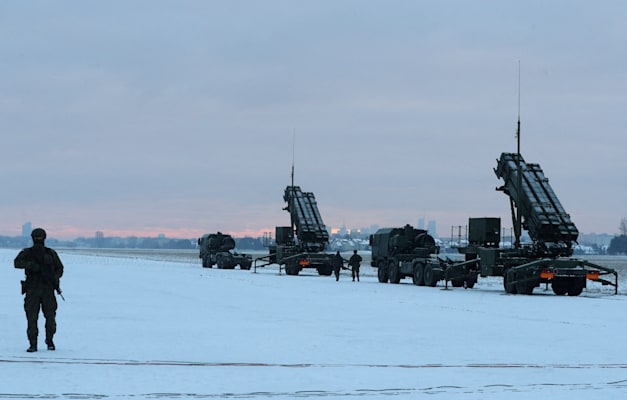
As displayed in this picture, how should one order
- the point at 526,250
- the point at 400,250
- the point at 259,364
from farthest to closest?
1. the point at 400,250
2. the point at 526,250
3. the point at 259,364

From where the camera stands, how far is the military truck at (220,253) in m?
64.1

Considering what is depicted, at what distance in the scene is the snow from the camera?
10.6 metres

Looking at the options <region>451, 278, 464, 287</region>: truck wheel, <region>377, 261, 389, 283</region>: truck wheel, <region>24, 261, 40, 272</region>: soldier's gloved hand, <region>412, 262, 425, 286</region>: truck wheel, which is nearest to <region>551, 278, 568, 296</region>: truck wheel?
<region>451, 278, 464, 287</region>: truck wheel

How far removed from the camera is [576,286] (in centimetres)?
3394

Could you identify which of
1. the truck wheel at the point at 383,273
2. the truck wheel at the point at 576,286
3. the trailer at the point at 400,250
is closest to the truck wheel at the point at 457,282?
the trailer at the point at 400,250

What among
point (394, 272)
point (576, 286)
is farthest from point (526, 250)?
point (394, 272)

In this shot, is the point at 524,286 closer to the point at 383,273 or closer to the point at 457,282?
the point at 457,282

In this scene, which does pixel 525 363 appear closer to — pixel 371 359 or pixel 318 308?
pixel 371 359

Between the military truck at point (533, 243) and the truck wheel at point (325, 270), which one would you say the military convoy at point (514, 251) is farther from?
the truck wheel at point (325, 270)

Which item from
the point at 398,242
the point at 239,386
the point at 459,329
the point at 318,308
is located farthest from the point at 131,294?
the point at 239,386

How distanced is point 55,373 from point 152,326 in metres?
6.64

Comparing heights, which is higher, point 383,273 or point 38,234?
point 38,234

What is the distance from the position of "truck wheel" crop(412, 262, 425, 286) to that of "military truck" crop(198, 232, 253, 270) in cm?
2377

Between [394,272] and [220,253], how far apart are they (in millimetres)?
24080
